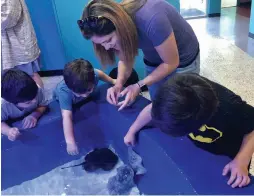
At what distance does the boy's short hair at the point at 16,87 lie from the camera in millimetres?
1267

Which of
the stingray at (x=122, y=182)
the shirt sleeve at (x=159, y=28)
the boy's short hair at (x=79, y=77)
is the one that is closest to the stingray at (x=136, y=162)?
the stingray at (x=122, y=182)

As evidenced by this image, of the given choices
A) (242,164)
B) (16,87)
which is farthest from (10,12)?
(242,164)

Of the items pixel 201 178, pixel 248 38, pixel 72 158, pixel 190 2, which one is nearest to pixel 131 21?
pixel 201 178

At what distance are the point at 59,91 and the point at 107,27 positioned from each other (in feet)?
1.93

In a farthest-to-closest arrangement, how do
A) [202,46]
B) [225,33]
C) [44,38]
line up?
[225,33]
[202,46]
[44,38]

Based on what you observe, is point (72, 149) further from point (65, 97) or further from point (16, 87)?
point (16, 87)

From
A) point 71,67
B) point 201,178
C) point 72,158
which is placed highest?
point 71,67

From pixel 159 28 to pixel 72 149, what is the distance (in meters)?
0.82

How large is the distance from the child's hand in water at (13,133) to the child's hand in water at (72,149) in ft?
0.85

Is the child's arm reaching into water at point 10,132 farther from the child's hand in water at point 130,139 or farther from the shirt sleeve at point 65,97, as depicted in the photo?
the child's hand in water at point 130,139

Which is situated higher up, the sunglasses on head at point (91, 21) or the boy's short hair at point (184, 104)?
the sunglasses on head at point (91, 21)

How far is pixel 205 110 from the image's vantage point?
74cm

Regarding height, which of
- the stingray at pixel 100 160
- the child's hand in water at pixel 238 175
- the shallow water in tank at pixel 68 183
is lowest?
the shallow water in tank at pixel 68 183

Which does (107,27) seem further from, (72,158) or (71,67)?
(72,158)
